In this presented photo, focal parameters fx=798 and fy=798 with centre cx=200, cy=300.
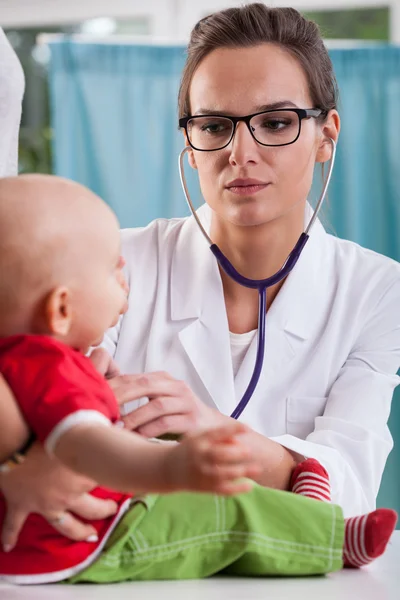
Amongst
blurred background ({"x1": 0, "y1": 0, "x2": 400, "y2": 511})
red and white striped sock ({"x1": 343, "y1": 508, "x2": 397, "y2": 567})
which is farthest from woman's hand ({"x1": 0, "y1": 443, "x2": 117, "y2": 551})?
blurred background ({"x1": 0, "y1": 0, "x2": 400, "y2": 511})

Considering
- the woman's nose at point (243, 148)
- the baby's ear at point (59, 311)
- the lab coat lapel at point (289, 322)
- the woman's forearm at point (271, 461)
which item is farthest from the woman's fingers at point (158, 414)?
the woman's nose at point (243, 148)

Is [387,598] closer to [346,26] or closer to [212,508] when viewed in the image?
[212,508]

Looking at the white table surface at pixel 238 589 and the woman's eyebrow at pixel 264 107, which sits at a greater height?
the woman's eyebrow at pixel 264 107

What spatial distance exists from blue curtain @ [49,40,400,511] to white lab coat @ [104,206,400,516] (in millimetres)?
1158

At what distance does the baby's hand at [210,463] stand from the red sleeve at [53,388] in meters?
0.11

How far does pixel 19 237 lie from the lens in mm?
781

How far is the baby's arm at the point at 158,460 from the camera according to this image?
63cm

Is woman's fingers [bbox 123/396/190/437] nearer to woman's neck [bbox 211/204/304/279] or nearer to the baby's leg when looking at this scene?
the baby's leg

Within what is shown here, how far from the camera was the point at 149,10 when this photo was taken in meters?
3.45

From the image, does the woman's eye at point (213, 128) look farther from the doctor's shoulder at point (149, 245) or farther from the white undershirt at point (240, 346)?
the white undershirt at point (240, 346)

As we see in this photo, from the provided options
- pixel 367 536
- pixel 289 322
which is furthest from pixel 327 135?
pixel 367 536

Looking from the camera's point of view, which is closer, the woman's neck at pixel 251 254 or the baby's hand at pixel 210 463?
the baby's hand at pixel 210 463

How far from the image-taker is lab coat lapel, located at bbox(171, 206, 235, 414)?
1.56 meters

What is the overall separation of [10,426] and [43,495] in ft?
0.30
